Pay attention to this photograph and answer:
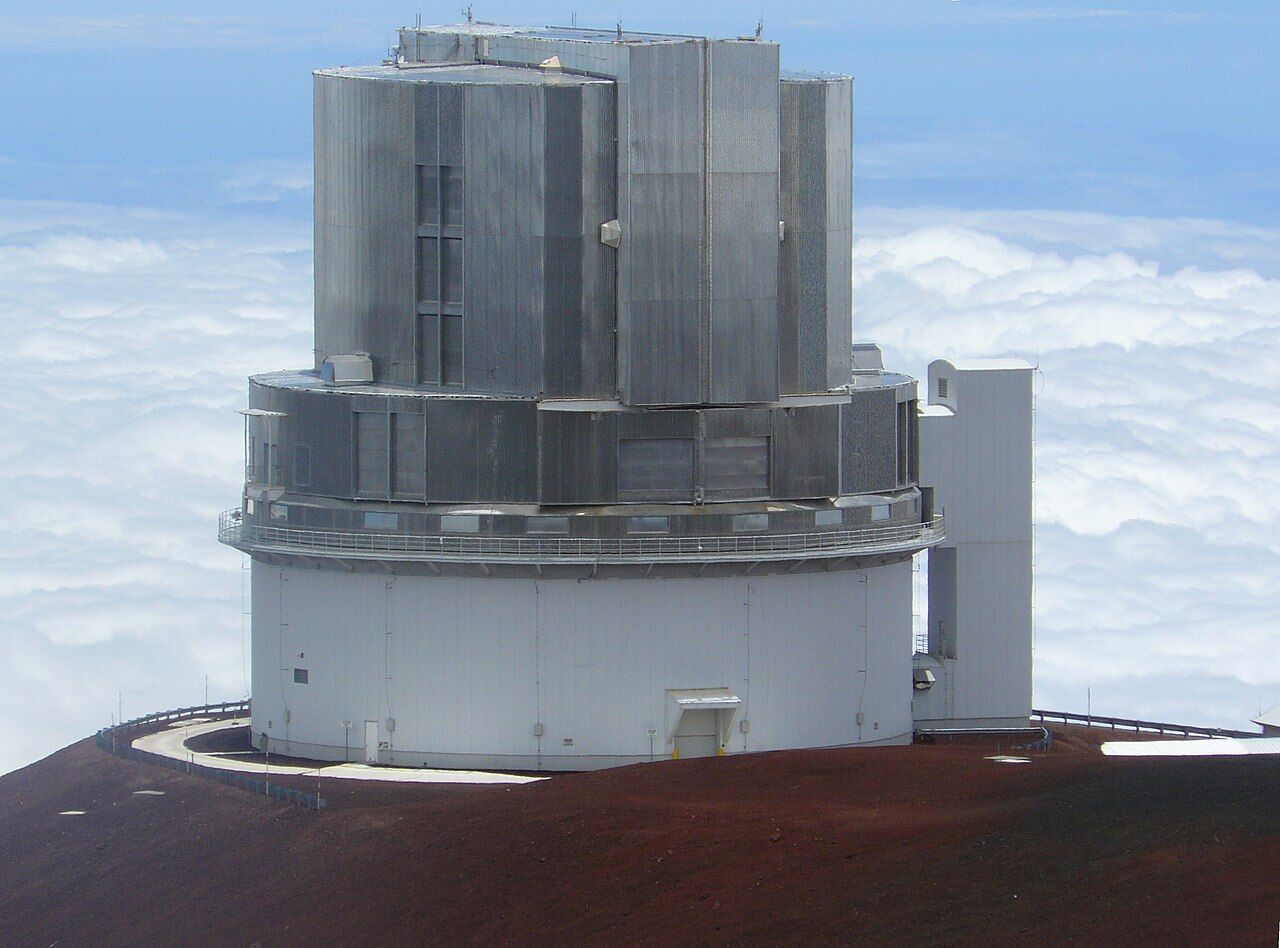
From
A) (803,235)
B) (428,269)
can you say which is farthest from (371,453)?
(803,235)

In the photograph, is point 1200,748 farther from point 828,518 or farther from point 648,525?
point 648,525

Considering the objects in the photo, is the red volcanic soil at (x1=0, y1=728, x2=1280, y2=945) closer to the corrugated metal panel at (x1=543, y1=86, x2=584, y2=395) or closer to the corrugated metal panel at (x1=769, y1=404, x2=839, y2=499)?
the corrugated metal panel at (x1=769, y1=404, x2=839, y2=499)

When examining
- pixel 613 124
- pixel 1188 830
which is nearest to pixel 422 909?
pixel 1188 830

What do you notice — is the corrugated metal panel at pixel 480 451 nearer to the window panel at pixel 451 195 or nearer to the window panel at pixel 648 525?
the window panel at pixel 648 525

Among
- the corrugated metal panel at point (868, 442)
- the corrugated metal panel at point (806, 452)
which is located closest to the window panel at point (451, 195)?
the corrugated metal panel at point (806, 452)

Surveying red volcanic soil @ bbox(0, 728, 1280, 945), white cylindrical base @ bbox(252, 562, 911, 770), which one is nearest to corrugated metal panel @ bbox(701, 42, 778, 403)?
white cylindrical base @ bbox(252, 562, 911, 770)

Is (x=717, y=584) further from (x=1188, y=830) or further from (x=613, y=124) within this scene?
(x=1188, y=830)
